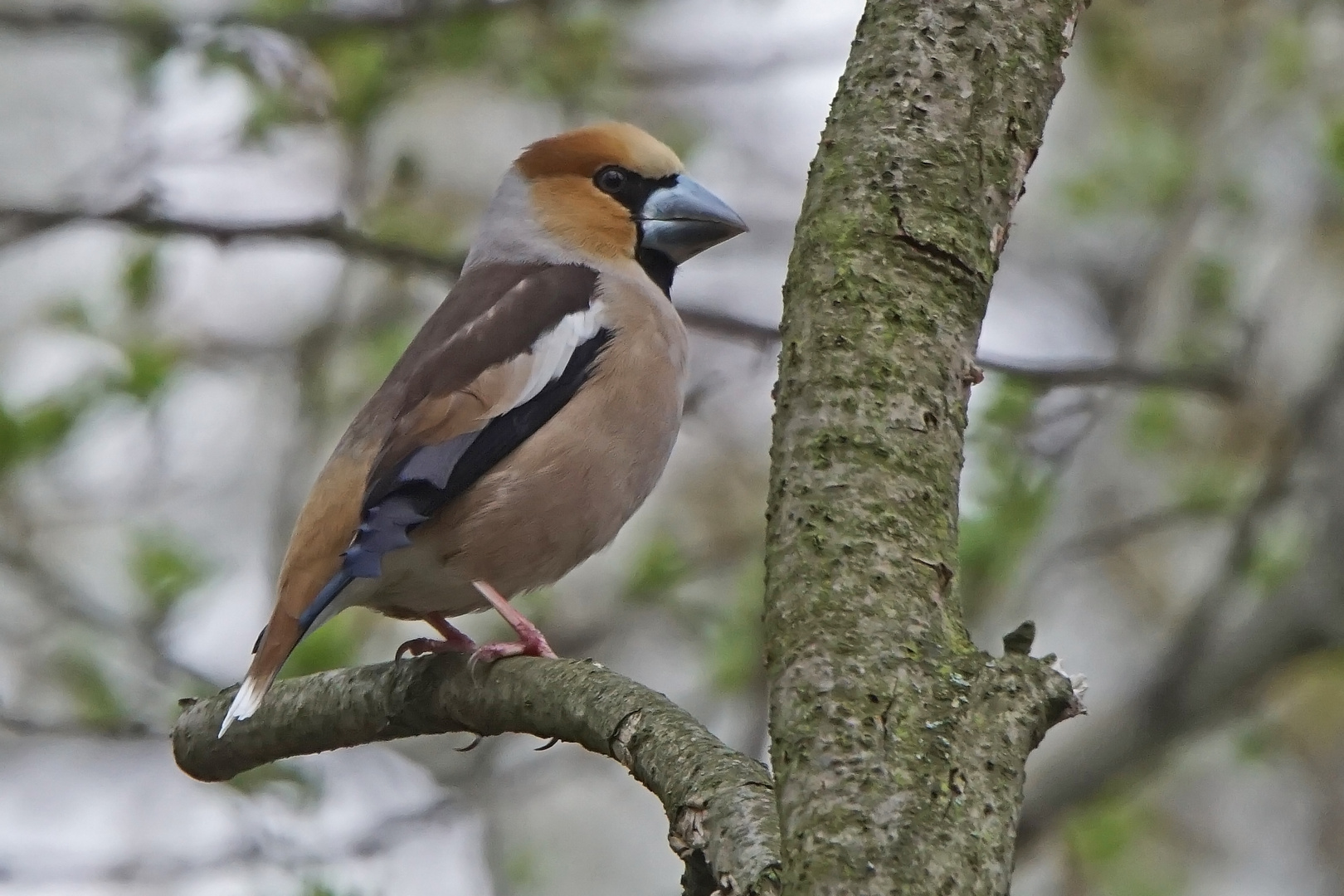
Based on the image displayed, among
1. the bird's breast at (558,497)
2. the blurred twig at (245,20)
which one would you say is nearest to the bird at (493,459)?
the bird's breast at (558,497)

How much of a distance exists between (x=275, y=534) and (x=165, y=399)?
2.53 feet

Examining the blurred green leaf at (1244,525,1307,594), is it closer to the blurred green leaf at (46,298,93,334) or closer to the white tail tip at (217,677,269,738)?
the white tail tip at (217,677,269,738)

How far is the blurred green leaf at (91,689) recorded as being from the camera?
5.83 meters

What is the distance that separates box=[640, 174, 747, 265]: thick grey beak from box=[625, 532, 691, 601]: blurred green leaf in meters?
1.81

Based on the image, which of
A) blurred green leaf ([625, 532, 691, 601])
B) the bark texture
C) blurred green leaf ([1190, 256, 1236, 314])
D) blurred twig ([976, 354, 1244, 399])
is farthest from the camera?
blurred green leaf ([1190, 256, 1236, 314])

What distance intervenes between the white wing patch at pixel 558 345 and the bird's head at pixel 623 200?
61cm

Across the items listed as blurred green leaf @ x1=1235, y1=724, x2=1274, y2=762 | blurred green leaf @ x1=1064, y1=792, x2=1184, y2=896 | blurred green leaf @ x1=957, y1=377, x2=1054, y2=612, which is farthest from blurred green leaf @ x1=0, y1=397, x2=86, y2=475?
blurred green leaf @ x1=1235, y1=724, x2=1274, y2=762

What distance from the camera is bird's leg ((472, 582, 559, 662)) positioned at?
3.03m

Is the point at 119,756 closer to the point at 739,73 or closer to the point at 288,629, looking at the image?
the point at 739,73

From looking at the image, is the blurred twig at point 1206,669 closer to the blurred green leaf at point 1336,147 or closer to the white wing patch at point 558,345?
the blurred green leaf at point 1336,147

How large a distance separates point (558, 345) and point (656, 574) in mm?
2381

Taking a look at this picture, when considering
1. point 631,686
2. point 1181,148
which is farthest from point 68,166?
point 631,686

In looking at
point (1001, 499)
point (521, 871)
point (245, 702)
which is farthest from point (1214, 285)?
point (245, 702)

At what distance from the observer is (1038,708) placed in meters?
1.81
